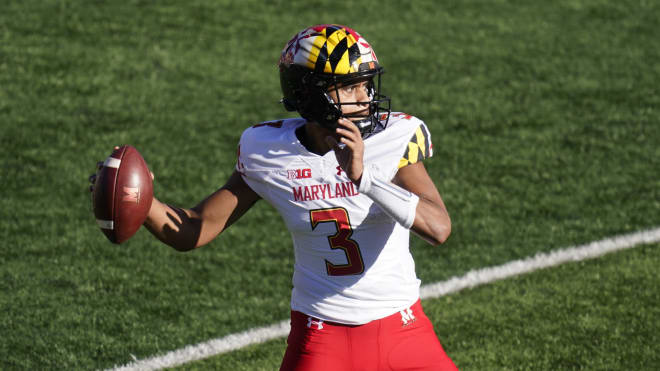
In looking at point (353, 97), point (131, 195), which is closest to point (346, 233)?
point (353, 97)

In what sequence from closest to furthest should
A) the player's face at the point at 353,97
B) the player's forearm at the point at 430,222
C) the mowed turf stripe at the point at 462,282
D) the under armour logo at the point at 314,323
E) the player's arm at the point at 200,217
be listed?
the player's forearm at the point at 430,222
the player's face at the point at 353,97
the under armour logo at the point at 314,323
the player's arm at the point at 200,217
the mowed turf stripe at the point at 462,282

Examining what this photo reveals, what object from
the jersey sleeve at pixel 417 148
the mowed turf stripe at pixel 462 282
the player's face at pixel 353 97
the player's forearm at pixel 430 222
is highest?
the player's face at pixel 353 97

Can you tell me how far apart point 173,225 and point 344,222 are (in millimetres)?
748

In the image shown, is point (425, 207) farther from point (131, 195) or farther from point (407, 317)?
point (131, 195)

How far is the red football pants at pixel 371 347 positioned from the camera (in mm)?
3920

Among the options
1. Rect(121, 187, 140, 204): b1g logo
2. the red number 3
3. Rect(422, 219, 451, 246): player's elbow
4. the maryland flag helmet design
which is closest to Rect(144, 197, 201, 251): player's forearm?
Rect(121, 187, 140, 204): b1g logo

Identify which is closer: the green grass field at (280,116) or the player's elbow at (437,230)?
the player's elbow at (437,230)

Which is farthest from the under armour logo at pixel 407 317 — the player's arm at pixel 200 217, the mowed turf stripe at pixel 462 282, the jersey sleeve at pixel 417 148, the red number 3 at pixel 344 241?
the mowed turf stripe at pixel 462 282

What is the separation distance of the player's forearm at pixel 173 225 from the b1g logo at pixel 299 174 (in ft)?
1.54

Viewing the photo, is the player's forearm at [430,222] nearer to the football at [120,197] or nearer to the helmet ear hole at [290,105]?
the helmet ear hole at [290,105]

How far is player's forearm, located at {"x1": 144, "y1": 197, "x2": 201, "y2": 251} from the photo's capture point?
13.5ft

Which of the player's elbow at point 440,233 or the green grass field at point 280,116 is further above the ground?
the player's elbow at point 440,233

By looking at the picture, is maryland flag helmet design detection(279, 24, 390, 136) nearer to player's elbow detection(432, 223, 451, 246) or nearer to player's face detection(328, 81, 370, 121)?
player's face detection(328, 81, 370, 121)

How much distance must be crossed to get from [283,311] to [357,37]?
8.81 feet
